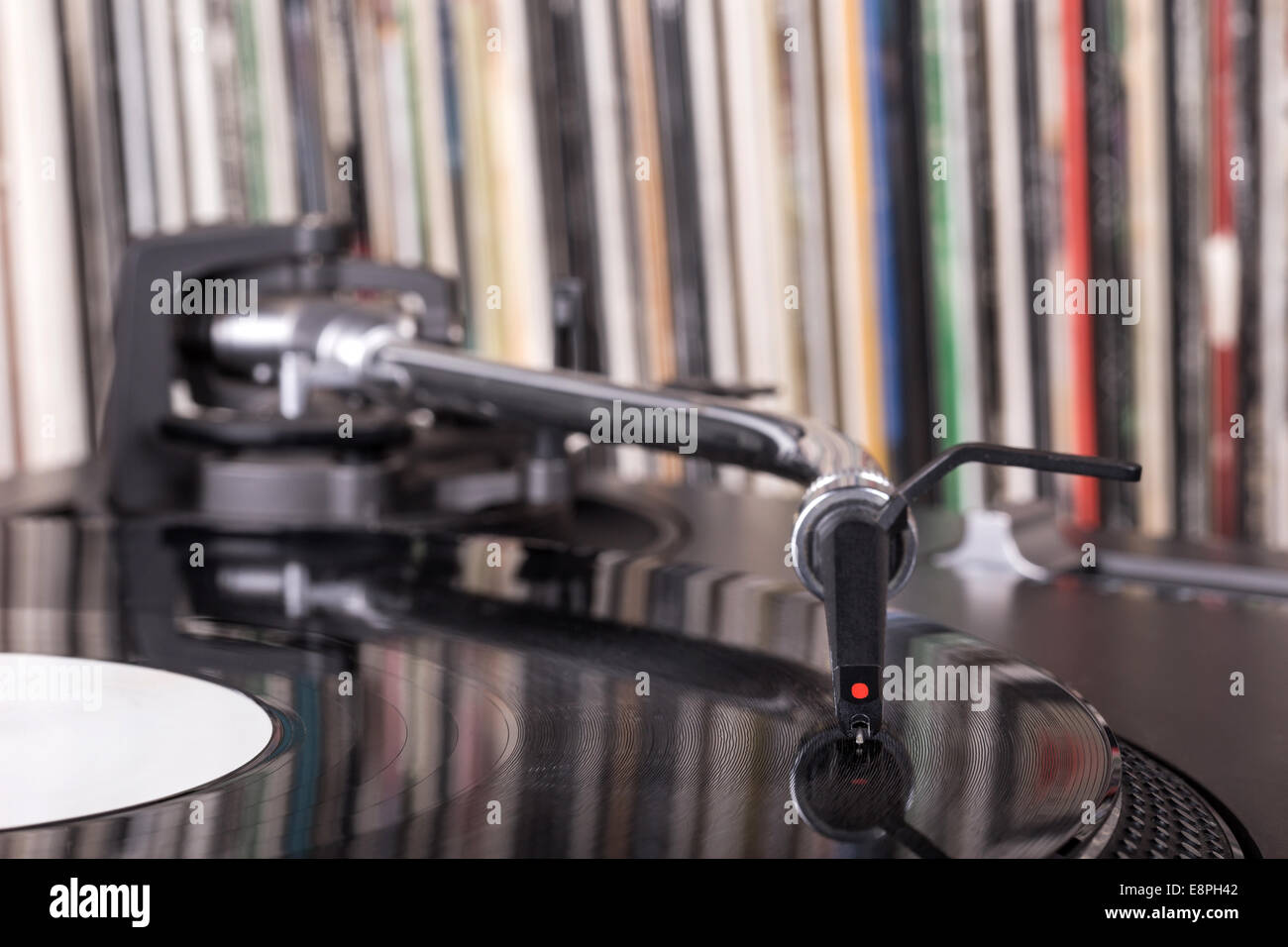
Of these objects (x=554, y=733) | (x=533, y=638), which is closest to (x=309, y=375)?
(x=533, y=638)

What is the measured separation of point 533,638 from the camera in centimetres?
59

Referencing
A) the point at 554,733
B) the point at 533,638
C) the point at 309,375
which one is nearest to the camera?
the point at 554,733

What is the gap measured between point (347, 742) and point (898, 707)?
18cm

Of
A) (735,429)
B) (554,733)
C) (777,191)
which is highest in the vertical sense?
(777,191)

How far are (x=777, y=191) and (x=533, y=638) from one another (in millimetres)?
1053

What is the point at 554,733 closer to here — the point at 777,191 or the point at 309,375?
the point at 309,375

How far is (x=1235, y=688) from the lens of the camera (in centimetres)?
54

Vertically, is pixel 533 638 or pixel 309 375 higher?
pixel 309 375

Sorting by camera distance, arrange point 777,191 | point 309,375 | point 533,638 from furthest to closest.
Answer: point 777,191
point 309,375
point 533,638

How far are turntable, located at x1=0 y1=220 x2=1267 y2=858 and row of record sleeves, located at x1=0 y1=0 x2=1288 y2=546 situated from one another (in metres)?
0.59
